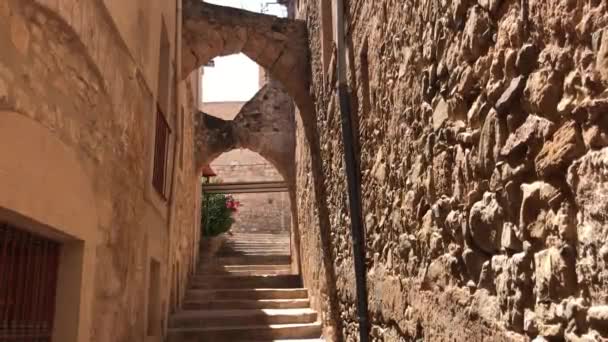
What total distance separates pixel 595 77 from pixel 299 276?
8660mm

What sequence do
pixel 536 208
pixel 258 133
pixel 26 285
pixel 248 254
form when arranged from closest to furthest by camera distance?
pixel 536 208 < pixel 26 285 < pixel 258 133 < pixel 248 254

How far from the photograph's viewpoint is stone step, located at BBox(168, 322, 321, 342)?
6746mm

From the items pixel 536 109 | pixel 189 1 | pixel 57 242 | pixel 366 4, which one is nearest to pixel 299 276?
pixel 189 1

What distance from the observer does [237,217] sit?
60.8 ft

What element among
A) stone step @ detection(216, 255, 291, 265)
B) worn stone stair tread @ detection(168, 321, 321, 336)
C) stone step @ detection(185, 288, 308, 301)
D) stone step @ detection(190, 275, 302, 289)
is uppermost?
stone step @ detection(216, 255, 291, 265)

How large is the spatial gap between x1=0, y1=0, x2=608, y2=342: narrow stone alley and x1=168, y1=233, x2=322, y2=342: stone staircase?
77mm

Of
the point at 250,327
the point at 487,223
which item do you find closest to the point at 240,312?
the point at 250,327

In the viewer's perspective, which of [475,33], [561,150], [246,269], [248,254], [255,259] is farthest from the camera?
[248,254]

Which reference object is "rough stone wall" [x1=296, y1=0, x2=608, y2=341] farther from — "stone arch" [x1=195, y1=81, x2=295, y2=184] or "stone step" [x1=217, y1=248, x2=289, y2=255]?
"stone step" [x1=217, y1=248, x2=289, y2=255]

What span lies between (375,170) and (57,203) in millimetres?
2060

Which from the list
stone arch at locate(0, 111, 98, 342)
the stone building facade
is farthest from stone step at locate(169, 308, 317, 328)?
stone arch at locate(0, 111, 98, 342)

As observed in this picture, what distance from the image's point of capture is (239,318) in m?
7.28

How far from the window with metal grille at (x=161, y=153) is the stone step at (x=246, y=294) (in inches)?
107

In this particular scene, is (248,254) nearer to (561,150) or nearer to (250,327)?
(250,327)
